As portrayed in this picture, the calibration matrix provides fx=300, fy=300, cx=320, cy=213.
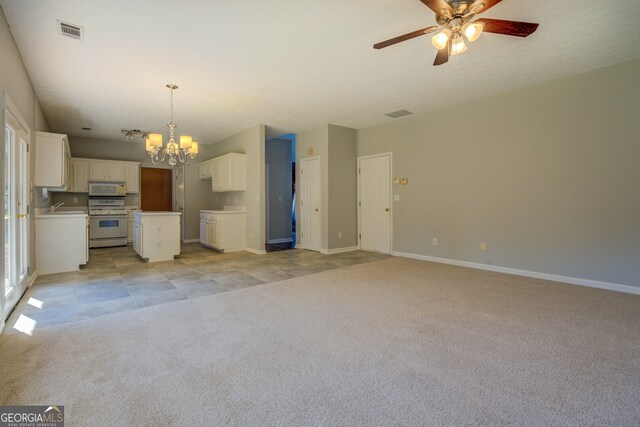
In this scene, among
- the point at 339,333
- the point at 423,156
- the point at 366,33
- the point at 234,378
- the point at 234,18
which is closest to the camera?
the point at 234,378

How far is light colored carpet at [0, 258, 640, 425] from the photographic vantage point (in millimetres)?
1572

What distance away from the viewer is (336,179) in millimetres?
6516

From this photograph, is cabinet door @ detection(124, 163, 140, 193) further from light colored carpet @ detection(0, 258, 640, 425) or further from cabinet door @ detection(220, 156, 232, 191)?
light colored carpet @ detection(0, 258, 640, 425)

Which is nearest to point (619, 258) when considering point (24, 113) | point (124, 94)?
point (124, 94)


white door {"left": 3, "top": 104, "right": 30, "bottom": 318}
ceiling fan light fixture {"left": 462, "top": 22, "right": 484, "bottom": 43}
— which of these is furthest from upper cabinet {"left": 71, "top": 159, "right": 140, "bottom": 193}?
ceiling fan light fixture {"left": 462, "top": 22, "right": 484, "bottom": 43}

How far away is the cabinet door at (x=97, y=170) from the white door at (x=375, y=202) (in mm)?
6330

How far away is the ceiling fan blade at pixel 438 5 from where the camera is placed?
220cm

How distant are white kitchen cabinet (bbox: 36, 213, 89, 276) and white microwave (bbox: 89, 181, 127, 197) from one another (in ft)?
9.48

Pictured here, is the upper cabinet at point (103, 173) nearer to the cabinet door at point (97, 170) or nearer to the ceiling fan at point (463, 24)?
the cabinet door at point (97, 170)

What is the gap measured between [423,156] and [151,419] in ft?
17.8

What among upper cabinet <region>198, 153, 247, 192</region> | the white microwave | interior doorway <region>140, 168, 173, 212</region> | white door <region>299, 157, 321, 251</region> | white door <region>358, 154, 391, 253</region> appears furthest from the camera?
interior doorway <region>140, 168, 173, 212</region>

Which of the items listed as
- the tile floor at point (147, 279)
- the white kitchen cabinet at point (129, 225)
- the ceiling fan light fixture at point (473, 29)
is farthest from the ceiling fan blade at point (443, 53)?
the white kitchen cabinet at point (129, 225)

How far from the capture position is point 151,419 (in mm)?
1502

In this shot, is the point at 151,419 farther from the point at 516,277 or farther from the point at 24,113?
the point at 516,277
